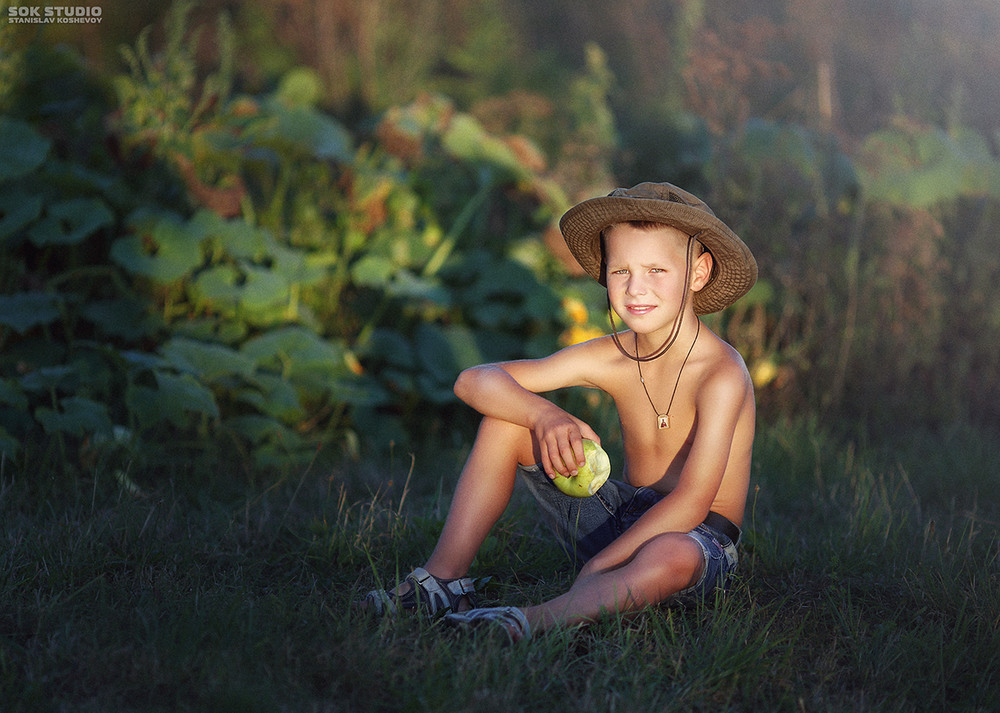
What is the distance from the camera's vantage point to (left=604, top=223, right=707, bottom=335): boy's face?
2.08m

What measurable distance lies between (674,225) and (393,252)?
2.07 meters

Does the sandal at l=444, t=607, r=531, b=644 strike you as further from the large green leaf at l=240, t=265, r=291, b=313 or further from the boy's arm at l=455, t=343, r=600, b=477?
the large green leaf at l=240, t=265, r=291, b=313

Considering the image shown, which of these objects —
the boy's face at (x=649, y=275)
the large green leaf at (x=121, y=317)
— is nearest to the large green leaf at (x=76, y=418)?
the large green leaf at (x=121, y=317)

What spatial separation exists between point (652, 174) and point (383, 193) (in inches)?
63.2

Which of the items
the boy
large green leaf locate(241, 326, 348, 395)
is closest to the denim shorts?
the boy

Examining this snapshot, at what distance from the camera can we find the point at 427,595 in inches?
81.0

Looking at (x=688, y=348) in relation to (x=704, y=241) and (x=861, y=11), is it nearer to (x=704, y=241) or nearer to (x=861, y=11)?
(x=704, y=241)

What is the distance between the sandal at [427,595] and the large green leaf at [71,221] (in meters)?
1.92

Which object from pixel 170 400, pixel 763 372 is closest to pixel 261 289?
pixel 170 400

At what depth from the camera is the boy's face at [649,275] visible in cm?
208

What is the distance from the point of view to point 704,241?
2148 mm

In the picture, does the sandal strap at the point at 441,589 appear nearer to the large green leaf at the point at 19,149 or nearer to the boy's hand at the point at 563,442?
the boy's hand at the point at 563,442

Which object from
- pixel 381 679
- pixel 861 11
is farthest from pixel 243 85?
pixel 381 679

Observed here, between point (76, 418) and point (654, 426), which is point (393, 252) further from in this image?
point (654, 426)
